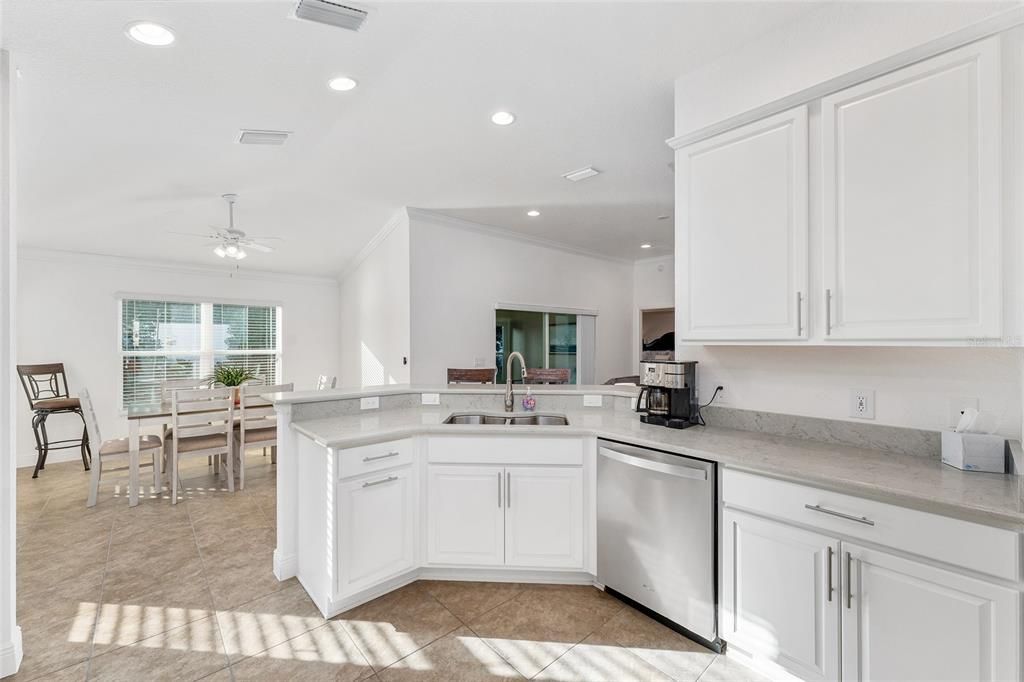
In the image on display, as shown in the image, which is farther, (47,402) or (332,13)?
(47,402)

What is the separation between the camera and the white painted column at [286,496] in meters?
2.58

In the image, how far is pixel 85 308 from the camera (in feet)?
17.0

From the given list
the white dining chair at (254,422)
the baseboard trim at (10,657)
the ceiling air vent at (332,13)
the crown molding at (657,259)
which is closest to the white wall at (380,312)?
the white dining chair at (254,422)

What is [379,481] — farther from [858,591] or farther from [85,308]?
[85,308]

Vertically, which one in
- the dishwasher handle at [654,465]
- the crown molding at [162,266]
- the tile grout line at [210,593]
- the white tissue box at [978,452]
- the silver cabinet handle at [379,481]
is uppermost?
the crown molding at [162,266]

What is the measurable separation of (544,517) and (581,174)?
269cm

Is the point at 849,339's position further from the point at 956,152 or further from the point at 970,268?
the point at 956,152

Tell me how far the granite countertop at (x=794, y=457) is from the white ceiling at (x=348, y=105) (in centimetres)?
184

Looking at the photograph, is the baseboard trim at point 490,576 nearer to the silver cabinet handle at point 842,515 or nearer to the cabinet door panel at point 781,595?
the cabinet door panel at point 781,595

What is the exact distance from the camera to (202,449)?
13.1 ft

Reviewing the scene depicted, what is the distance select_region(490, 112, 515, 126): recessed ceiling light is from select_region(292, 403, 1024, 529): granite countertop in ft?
6.28

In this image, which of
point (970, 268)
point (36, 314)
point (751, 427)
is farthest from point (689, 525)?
point (36, 314)

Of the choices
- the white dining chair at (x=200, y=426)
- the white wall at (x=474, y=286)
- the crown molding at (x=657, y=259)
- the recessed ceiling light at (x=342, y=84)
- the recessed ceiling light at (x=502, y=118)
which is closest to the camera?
the recessed ceiling light at (x=342, y=84)

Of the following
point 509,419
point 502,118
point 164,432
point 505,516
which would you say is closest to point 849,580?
point 505,516
